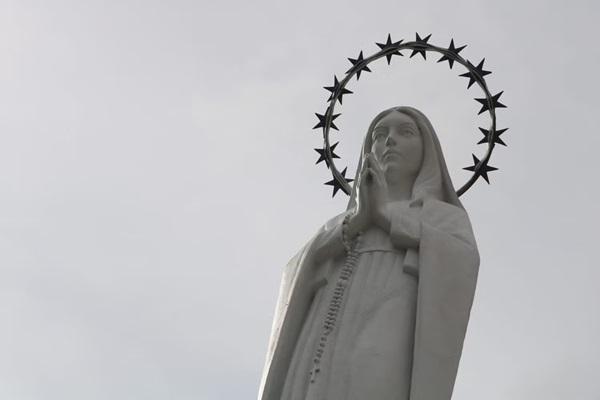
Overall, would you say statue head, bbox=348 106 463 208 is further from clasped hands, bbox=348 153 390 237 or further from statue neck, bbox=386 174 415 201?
clasped hands, bbox=348 153 390 237

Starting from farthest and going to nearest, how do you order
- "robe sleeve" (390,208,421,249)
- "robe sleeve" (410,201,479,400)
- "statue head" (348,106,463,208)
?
"statue head" (348,106,463,208) < "robe sleeve" (390,208,421,249) < "robe sleeve" (410,201,479,400)

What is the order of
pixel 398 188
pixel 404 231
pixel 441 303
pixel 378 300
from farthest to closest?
pixel 398 188, pixel 404 231, pixel 378 300, pixel 441 303

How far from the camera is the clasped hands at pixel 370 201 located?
10266 millimetres

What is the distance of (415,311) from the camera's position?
31.7 ft

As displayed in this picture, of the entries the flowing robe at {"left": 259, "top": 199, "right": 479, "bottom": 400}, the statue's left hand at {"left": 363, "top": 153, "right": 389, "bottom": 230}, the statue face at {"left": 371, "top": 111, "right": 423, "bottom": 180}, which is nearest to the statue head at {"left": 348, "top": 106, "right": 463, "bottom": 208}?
the statue face at {"left": 371, "top": 111, "right": 423, "bottom": 180}

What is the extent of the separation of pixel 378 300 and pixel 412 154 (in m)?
2.02

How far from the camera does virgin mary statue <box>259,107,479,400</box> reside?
9.24 meters

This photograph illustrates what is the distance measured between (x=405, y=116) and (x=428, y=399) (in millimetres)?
3392

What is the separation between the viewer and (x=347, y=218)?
1043 centimetres

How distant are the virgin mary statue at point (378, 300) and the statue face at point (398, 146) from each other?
63 millimetres

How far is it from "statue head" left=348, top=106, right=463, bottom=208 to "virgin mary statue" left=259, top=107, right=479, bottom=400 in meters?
0.02

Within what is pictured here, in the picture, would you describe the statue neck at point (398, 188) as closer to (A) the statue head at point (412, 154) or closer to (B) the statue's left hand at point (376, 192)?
(A) the statue head at point (412, 154)

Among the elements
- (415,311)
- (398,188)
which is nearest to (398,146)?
(398,188)

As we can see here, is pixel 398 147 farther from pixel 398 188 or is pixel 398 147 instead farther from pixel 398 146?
pixel 398 188
